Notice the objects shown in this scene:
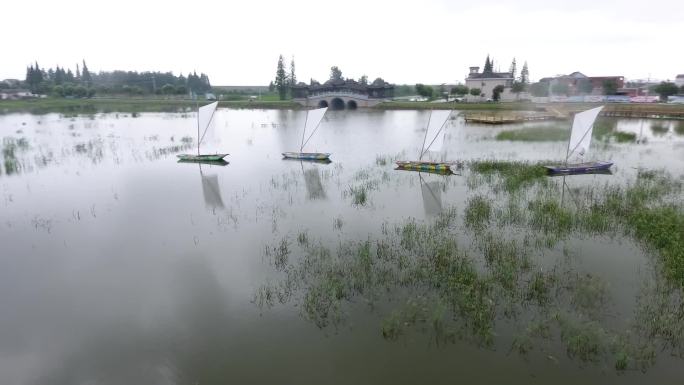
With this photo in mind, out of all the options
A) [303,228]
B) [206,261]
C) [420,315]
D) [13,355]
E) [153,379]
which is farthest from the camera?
[303,228]

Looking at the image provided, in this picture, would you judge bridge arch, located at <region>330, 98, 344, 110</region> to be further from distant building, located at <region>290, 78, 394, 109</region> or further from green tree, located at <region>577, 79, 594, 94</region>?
green tree, located at <region>577, 79, 594, 94</region>

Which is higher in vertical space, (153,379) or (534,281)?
(534,281)

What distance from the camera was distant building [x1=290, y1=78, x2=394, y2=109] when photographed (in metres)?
83.7

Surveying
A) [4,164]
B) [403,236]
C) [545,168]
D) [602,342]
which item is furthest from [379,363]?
[4,164]

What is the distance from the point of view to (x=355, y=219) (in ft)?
51.3

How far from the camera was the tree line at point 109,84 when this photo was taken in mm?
102375

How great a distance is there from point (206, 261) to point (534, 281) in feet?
30.0

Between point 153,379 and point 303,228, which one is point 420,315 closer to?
point 153,379

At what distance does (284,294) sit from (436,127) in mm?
16217

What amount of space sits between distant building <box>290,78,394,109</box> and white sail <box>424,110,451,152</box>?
60.2 metres

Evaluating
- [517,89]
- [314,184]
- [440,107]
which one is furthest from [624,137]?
[517,89]

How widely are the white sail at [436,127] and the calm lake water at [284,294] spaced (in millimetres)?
3771

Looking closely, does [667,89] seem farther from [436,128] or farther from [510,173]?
[436,128]

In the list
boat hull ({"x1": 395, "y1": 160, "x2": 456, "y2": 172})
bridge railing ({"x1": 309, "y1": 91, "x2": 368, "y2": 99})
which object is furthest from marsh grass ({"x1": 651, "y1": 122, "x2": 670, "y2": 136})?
bridge railing ({"x1": 309, "y1": 91, "x2": 368, "y2": 99})
